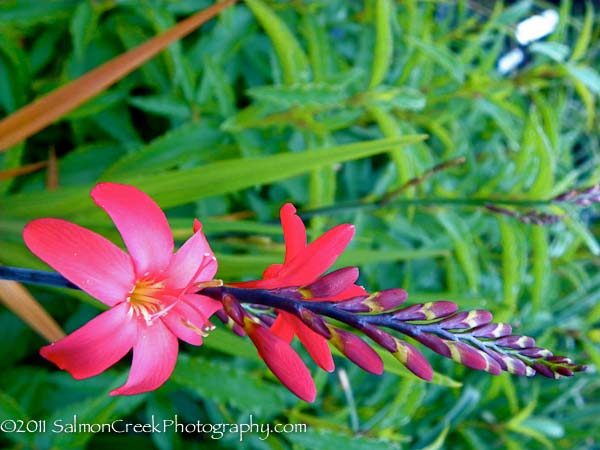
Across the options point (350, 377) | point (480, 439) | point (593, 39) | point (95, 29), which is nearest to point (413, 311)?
point (350, 377)

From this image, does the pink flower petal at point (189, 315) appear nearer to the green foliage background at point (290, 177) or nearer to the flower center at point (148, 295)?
the flower center at point (148, 295)

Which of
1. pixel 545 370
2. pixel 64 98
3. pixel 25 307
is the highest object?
pixel 64 98

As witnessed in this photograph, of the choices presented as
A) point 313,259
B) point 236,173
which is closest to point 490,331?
point 313,259

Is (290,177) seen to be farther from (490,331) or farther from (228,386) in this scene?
(490,331)

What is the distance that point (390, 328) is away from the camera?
396 mm

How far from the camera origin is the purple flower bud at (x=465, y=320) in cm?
40

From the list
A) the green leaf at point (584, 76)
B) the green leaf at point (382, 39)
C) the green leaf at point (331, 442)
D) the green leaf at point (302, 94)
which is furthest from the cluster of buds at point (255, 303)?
the green leaf at point (584, 76)

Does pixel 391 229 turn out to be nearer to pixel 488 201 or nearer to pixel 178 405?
pixel 488 201

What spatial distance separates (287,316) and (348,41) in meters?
1.15

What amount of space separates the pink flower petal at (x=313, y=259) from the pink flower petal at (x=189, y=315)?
60mm

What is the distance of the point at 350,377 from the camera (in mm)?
1196

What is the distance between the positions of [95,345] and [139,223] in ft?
0.26

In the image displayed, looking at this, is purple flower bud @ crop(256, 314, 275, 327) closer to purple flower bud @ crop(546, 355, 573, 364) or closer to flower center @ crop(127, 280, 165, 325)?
flower center @ crop(127, 280, 165, 325)

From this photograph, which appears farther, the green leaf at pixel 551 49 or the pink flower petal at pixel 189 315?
the green leaf at pixel 551 49
